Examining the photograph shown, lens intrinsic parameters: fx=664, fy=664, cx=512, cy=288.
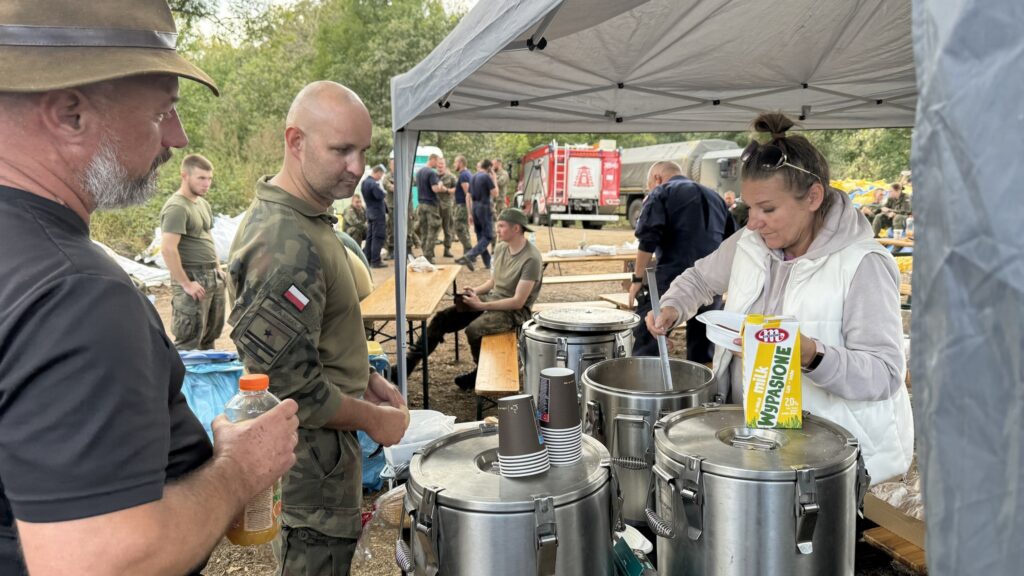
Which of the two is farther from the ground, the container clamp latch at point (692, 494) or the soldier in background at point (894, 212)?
the soldier in background at point (894, 212)

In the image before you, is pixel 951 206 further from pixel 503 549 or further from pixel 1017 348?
pixel 503 549

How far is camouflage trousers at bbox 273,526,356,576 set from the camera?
217cm

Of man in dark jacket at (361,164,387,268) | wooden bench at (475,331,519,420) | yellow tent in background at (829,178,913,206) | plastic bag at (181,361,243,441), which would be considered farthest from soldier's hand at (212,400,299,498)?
yellow tent in background at (829,178,913,206)

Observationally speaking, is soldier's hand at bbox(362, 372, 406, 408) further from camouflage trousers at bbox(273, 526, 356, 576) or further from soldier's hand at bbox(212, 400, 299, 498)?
soldier's hand at bbox(212, 400, 299, 498)

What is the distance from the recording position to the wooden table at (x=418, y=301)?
502 centimetres

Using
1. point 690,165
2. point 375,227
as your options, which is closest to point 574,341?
point 375,227

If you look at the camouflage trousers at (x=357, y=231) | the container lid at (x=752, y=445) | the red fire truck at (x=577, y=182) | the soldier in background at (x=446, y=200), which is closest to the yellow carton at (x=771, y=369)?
the container lid at (x=752, y=445)

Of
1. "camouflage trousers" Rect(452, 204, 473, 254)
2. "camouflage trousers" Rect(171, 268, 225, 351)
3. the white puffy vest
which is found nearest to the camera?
the white puffy vest

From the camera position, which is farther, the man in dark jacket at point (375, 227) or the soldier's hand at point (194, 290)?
the man in dark jacket at point (375, 227)

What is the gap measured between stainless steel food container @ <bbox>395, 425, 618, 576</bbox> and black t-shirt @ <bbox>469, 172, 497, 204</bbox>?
12.1m

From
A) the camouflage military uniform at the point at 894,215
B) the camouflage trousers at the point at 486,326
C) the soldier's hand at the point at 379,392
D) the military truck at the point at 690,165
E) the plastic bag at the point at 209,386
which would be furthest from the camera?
the military truck at the point at 690,165

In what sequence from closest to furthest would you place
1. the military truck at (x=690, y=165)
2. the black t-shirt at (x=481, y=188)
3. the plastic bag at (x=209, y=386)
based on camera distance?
1. the plastic bag at (x=209, y=386)
2. the black t-shirt at (x=481, y=188)
3. the military truck at (x=690, y=165)

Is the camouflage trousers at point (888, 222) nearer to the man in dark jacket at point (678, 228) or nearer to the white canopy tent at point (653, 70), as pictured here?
the white canopy tent at point (653, 70)

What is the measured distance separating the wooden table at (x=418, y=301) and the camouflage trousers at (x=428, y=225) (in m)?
6.12
